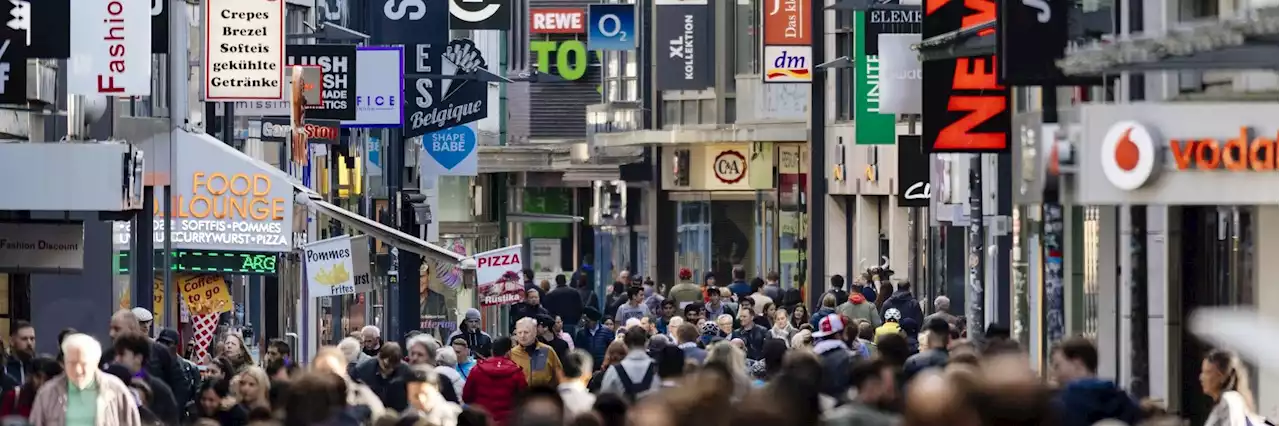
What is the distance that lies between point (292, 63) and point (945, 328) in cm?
1754

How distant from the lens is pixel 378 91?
35.1 metres

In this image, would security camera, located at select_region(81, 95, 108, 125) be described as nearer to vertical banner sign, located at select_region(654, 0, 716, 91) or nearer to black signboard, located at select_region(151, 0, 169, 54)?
black signboard, located at select_region(151, 0, 169, 54)

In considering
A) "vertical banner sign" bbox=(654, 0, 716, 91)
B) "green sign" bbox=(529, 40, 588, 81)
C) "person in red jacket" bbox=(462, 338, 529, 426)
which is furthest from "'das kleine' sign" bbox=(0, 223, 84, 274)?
"green sign" bbox=(529, 40, 588, 81)

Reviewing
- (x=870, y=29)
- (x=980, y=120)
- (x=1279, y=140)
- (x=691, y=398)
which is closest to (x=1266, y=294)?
(x=1279, y=140)

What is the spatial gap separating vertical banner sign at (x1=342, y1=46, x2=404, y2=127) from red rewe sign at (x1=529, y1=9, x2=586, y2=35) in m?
37.1

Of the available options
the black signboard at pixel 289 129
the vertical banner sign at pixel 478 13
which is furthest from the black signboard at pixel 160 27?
the vertical banner sign at pixel 478 13

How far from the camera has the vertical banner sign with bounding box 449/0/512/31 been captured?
42.4 meters

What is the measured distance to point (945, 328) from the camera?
1705 centimetres

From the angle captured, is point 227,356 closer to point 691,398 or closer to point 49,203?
point 49,203

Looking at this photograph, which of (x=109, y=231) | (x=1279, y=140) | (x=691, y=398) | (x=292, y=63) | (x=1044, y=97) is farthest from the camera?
(x=292, y=63)

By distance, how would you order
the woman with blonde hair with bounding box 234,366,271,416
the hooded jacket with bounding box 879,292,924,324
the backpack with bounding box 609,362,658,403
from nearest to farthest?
the woman with blonde hair with bounding box 234,366,271,416
the backpack with bounding box 609,362,658,403
the hooded jacket with bounding box 879,292,924,324

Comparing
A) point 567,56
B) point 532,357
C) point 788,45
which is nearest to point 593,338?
point 532,357

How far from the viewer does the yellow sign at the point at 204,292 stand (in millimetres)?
29328

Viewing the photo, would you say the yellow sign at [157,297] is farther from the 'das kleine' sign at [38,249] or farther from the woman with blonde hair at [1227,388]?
the woman with blonde hair at [1227,388]
